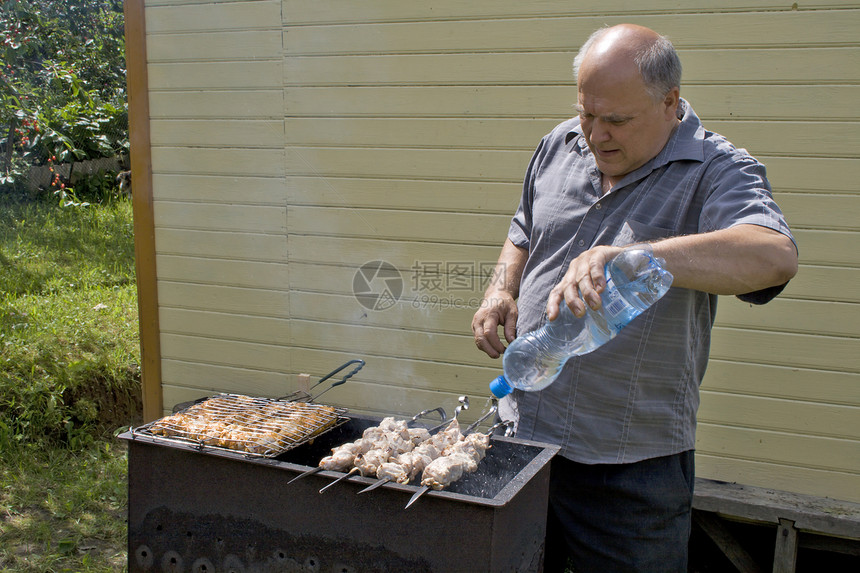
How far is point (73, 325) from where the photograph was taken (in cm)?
642

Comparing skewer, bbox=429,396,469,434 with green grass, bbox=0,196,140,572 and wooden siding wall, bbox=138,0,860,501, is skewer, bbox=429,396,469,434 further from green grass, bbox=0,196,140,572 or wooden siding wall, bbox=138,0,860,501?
green grass, bbox=0,196,140,572

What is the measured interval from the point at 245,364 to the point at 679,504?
328cm

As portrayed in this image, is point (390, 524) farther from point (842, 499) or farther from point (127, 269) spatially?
point (127, 269)

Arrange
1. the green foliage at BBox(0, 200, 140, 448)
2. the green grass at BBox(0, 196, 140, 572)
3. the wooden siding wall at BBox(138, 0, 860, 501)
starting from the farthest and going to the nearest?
1. the green foliage at BBox(0, 200, 140, 448)
2. the green grass at BBox(0, 196, 140, 572)
3. the wooden siding wall at BBox(138, 0, 860, 501)

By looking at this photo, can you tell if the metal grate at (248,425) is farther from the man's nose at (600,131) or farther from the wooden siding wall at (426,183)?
the wooden siding wall at (426,183)

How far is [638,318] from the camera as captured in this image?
7.27ft

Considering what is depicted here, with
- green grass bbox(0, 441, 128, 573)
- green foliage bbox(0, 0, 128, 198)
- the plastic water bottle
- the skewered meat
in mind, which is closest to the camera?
the plastic water bottle

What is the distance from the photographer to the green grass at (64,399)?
14.3 feet

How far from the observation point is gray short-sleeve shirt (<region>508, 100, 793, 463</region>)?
2.17 meters

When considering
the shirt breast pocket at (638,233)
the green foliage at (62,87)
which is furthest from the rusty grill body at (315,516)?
the green foliage at (62,87)

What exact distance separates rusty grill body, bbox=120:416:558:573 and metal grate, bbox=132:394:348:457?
0.05 m

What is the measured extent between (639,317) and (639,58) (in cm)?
75

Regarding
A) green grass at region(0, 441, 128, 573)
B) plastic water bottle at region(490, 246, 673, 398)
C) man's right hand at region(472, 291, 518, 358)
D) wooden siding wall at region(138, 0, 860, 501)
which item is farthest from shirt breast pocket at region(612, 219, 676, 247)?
green grass at region(0, 441, 128, 573)

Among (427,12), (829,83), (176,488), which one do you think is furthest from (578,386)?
(427,12)
